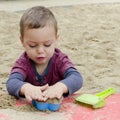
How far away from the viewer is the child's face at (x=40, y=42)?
87.5 inches

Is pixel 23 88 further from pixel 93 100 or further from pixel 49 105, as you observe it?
pixel 93 100

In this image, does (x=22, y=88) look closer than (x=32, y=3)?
Yes

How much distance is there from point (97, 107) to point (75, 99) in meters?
0.14

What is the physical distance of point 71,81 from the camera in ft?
7.61

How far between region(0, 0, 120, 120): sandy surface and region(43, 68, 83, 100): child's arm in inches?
3.6

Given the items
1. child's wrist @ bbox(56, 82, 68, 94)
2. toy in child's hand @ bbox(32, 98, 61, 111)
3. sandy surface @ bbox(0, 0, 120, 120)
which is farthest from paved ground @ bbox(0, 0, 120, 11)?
toy in child's hand @ bbox(32, 98, 61, 111)

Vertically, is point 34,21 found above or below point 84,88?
above

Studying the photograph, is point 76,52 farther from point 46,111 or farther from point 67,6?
point 67,6

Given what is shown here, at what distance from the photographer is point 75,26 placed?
15.7ft

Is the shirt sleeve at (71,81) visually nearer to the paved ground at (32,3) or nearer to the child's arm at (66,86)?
the child's arm at (66,86)

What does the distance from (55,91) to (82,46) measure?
1852 millimetres

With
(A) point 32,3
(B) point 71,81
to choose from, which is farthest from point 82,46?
(A) point 32,3

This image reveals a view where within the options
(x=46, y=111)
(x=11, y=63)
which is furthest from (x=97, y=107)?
(x=11, y=63)

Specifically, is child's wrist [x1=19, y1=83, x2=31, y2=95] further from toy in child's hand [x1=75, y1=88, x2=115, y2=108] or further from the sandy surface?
toy in child's hand [x1=75, y1=88, x2=115, y2=108]
